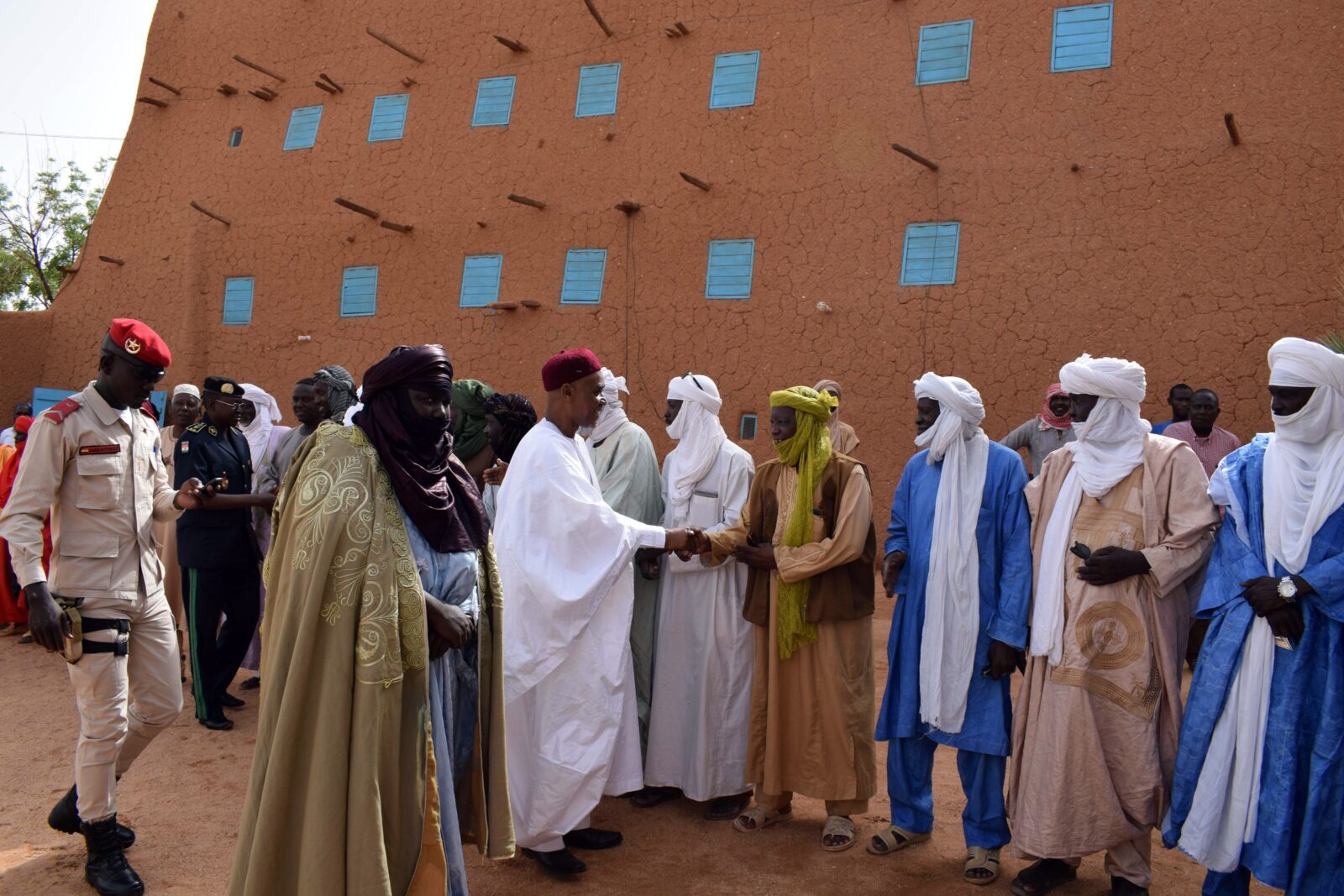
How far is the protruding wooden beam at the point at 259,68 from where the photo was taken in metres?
14.1

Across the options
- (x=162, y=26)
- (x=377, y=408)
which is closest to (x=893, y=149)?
(x=377, y=408)

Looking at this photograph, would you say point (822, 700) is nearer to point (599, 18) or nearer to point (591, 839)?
point (591, 839)

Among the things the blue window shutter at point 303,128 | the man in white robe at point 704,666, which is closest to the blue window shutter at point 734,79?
the blue window shutter at point 303,128

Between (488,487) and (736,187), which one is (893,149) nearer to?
(736,187)

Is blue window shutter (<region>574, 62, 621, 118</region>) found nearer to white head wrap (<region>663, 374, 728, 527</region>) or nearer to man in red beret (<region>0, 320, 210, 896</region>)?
white head wrap (<region>663, 374, 728, 527</region>)

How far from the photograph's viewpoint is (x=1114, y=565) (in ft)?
12.4

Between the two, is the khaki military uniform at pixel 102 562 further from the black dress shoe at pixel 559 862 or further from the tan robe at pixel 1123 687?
the tan robe at pixel 1123 687

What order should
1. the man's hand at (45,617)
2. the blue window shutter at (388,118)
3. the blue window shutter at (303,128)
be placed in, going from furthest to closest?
the blue window shutter at (303,128)
the blue window shutter at (388,118)
the man's hand at (45,617)

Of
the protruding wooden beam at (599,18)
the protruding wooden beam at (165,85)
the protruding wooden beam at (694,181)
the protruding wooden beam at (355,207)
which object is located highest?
the protruding wooden beam at (599,18)

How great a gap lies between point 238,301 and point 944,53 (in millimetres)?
10025

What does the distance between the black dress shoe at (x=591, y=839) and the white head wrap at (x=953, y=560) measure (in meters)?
1.49

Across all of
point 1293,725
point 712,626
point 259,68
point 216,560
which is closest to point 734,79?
point 259,68

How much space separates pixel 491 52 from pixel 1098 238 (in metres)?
7.94

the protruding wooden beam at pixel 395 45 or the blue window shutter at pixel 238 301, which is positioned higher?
the protruding wooden beam at pixel 395 45
